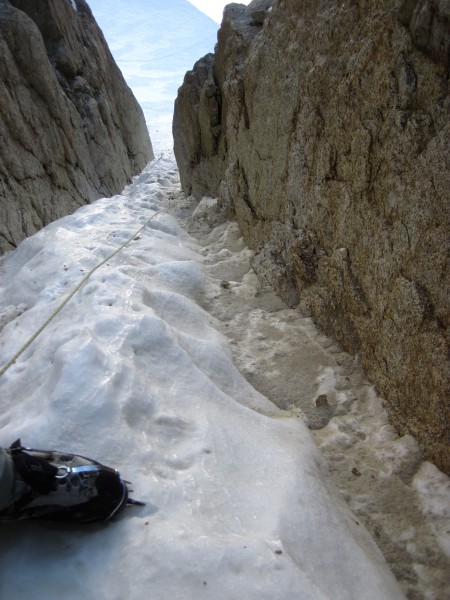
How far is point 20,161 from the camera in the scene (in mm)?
6195

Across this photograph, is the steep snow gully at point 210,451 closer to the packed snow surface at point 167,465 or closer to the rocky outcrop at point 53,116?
the packed snow surface at point 167,465

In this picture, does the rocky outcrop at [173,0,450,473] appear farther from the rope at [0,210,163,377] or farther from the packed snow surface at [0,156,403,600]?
the rope at [0,210,163,377]

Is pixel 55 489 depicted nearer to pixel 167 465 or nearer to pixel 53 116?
pixel 167 465

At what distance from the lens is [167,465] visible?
1609 mm

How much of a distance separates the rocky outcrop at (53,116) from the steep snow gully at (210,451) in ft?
11.8

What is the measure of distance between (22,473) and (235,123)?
4308 millimetres

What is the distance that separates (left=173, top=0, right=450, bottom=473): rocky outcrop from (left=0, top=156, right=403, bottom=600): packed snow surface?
27.2 inches

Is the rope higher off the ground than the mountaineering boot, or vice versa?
the mountaineering boot

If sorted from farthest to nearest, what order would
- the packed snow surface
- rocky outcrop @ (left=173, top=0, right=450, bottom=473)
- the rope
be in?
the rope
rocky outcrop @ (left=173, top=0, right=450, bottom=473)
the packed snow surface

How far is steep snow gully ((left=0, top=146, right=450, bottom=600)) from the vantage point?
1241 millimetres

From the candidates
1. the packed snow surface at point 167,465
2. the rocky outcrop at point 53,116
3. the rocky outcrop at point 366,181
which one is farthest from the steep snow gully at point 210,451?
the rocky outcrop at point 53,116

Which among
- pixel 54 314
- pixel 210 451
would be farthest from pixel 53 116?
pixel 210 451

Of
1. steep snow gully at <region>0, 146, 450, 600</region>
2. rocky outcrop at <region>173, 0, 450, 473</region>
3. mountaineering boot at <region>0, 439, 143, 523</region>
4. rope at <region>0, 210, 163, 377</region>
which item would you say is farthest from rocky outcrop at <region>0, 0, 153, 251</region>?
mountaineering boot at <region>0, 439, 143, 523</region>

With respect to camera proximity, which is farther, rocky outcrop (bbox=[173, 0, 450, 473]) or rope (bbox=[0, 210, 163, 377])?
rope (bbox=[0, 210, 163, 377])
